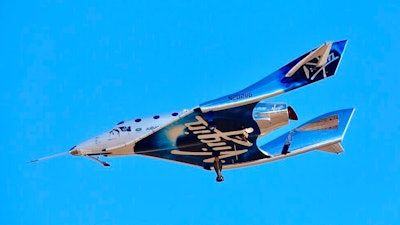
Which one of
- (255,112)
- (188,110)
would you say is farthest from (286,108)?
(188,110)

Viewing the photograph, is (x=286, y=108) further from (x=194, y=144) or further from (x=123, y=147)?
(x=123, y=147)

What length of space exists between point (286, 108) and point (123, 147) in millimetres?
13051

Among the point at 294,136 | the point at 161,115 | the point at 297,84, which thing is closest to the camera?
the point at 297,84

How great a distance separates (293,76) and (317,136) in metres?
9.13

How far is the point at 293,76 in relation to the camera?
69.1m

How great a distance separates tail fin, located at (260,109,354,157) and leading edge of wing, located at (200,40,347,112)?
8040mm

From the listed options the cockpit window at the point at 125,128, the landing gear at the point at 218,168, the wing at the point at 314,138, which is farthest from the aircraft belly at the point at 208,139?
the cockpit window at the point at 125,128

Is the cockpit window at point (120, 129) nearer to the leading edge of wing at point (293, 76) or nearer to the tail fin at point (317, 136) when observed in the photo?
the leading edge of wing at point (293, 76)

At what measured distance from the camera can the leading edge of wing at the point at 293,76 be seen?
68750 millimetres

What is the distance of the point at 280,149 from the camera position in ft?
256

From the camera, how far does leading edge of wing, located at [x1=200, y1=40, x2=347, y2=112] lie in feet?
226

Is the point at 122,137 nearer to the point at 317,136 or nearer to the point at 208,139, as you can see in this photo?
the point at 208,139

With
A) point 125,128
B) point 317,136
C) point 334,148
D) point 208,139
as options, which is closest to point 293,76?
point 317,136

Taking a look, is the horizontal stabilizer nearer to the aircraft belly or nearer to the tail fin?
the tail fin
